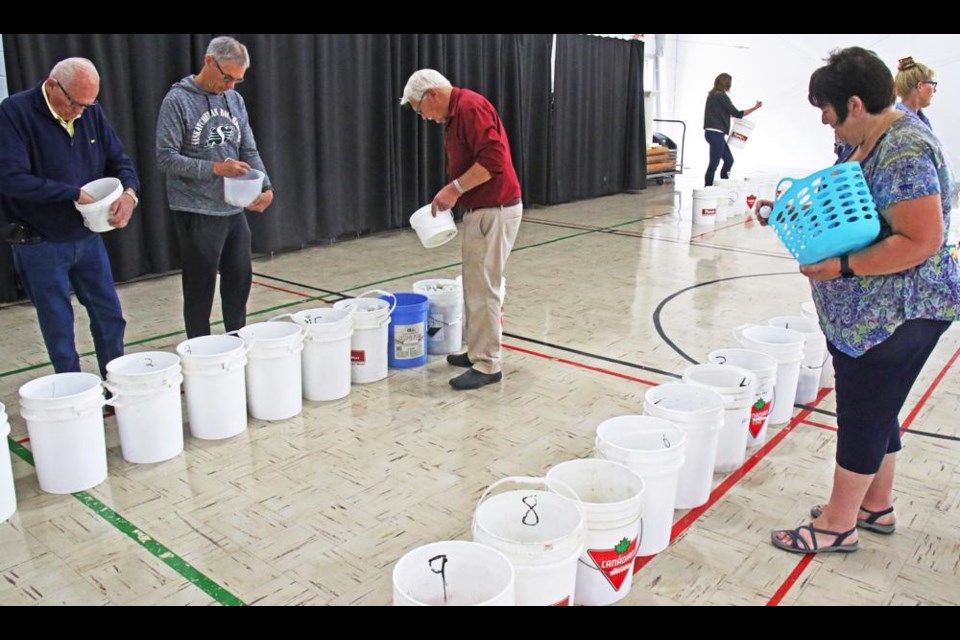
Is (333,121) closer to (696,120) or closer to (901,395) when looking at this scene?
(901,395)

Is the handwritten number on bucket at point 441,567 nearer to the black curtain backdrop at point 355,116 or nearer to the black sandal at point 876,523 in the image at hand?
the black sandal at point 876,523

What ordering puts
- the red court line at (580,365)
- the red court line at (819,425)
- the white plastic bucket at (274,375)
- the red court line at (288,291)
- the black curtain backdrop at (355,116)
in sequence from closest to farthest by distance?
1. the white plastic bucket at (274,375)
2. the red court line at (819,425)
3. the red court line at (580,365)
4. the red court line at (288,291)
5. the black curtain backdrop at (355,116)

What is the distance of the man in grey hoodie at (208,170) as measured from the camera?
325 cm

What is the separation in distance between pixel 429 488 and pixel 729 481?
3.51ft

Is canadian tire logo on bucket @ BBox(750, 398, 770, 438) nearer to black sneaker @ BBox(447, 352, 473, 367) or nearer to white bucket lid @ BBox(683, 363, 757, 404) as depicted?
white bucket lid @ BBox(683, 363, 757, 404)

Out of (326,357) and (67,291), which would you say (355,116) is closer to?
(326,357)

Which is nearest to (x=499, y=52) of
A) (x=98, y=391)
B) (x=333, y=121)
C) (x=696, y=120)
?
(x=333, y=121)

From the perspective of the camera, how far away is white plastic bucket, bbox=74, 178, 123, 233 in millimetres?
2871

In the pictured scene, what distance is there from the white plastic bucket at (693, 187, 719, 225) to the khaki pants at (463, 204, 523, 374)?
15.6ft

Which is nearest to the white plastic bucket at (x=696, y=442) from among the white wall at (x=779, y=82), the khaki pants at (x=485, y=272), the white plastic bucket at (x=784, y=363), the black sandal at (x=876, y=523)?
the black sandal at (x=876, y=523)

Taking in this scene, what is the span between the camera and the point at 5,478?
95.8 inches

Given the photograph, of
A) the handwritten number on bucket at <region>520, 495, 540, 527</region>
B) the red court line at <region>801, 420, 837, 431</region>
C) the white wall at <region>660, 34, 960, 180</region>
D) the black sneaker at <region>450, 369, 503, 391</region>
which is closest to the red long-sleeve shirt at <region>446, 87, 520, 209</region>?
the black sneaker at <region>450, 369, 503, 391</region>

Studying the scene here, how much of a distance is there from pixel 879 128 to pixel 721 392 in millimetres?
1077

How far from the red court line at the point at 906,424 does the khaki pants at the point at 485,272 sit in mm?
1720
